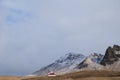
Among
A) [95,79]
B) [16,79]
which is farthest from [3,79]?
[95,79]

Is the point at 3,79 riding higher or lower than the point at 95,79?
higher

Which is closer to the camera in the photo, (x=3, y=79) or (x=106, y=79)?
(x=106, y=79)

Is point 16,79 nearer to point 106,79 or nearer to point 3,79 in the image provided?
point 3,79

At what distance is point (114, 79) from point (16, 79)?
103 feet

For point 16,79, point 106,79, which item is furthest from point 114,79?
point 16,79

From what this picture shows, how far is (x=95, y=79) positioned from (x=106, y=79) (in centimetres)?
282

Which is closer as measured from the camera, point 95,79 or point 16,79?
point 95,79

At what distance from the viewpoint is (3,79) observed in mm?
94875

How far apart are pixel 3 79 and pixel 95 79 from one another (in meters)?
30.4

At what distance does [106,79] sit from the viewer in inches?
2968

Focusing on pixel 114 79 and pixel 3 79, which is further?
pixel 3 79

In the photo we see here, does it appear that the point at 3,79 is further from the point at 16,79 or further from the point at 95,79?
the point at 95,79

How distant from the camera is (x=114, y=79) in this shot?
254 feet

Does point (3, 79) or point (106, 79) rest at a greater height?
point (3, 79)
